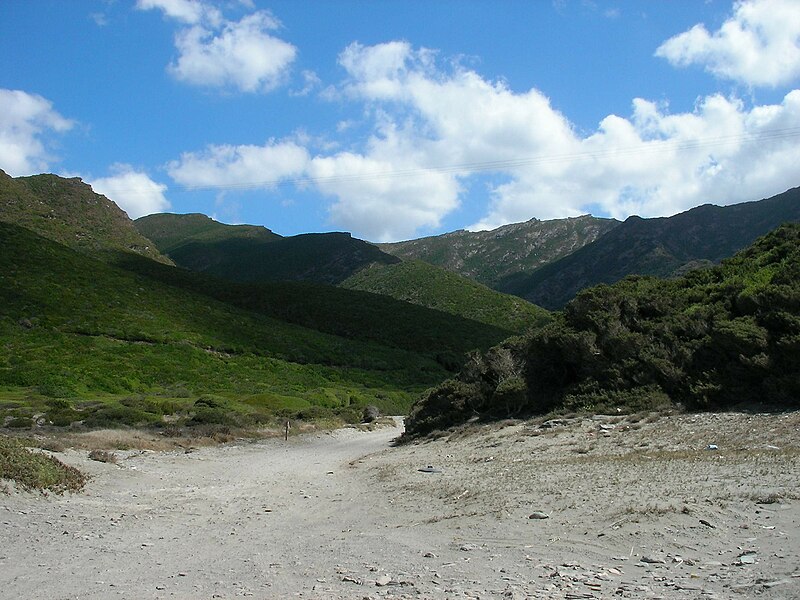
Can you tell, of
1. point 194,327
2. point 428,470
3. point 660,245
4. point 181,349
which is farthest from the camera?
point 660,245

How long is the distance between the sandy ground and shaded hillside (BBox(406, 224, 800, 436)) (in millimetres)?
1834

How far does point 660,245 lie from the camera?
425ft

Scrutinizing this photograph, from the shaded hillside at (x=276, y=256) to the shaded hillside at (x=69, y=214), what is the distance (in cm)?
3392

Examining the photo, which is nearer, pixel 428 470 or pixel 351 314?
pixel 428 470

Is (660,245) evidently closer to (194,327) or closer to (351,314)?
(351,314)

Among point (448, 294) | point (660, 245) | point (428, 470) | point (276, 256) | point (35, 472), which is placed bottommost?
point (428, 470)

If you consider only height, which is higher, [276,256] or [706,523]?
[276,256]

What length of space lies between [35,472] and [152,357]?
1296 inches

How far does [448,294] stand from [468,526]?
8893 centimetres

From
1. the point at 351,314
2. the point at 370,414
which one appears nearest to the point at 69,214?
the point at 351,314

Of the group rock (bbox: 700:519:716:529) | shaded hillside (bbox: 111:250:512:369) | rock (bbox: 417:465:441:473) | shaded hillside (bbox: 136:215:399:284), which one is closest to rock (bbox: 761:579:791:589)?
rock (bbox: 700:519:716:529)

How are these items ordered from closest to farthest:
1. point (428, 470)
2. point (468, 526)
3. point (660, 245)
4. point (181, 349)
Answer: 1. point (468, 526)
2. point (428, 470)
3. point (181, 349)
4. point (660, 245)

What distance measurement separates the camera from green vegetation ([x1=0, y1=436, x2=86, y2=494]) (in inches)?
413

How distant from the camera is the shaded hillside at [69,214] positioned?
8019cm
